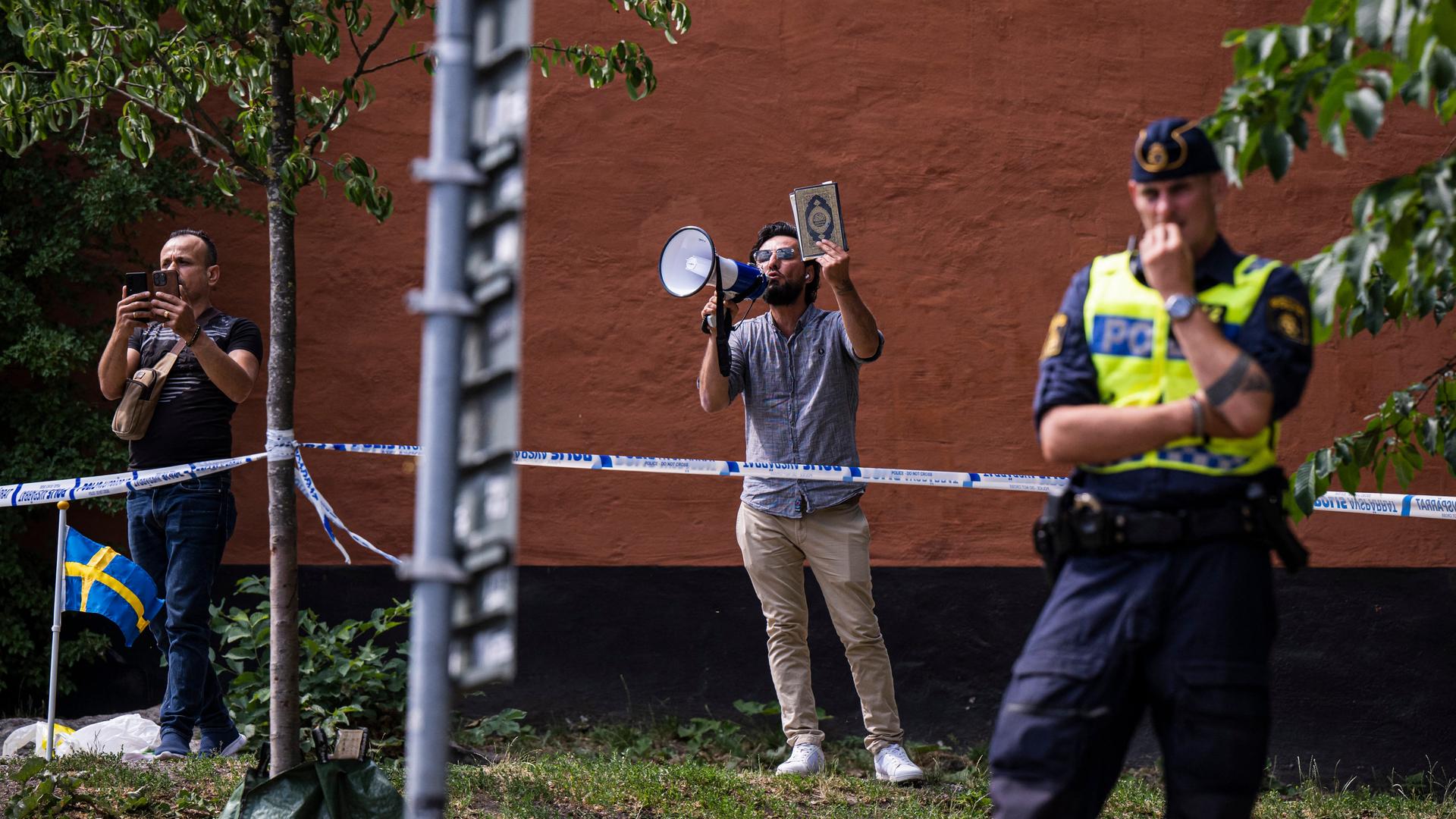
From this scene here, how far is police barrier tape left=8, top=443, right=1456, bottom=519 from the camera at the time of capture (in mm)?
5547

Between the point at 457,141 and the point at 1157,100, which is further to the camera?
the point at 1157,100

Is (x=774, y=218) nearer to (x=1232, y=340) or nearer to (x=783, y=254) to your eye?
(x=783, y=254)

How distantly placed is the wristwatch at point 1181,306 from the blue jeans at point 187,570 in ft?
13.6

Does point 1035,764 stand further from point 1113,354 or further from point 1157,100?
point 1157,100

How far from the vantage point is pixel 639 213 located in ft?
22.6

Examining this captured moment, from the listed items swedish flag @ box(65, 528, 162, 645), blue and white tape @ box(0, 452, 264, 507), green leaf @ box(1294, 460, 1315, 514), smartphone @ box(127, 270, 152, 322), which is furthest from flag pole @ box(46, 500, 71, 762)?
green leaf @ box(1294, 460, 1315, 514)

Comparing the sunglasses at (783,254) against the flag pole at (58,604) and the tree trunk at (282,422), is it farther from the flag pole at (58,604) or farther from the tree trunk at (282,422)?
the flag pole at (58,604)

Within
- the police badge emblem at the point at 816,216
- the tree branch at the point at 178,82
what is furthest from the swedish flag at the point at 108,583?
the police badge emblem at the point at 816,216

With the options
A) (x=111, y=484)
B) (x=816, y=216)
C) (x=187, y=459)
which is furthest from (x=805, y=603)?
(x=111, y=484)

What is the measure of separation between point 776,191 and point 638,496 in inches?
65.6

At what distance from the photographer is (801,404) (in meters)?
5.63

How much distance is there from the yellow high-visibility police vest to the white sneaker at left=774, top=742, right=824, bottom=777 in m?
2.86

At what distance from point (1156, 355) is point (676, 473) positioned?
4.08 meters

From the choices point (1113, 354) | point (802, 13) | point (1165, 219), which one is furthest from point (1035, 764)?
point (802, 13)
